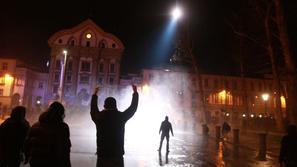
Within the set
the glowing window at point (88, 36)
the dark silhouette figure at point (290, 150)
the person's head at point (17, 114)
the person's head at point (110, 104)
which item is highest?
the glowing window at point (88, 36)

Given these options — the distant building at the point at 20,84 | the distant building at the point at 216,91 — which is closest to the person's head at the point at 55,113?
the distant building at the point at 20,84

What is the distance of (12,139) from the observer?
19.4 ft

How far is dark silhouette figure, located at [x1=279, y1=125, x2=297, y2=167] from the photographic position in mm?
7402

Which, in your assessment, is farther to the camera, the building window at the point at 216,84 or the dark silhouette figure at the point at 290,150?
the building window at the point at 216,84

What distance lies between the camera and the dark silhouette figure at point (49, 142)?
4.14m

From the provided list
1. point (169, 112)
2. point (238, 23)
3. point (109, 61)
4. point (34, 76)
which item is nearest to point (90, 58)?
point (109, 61)

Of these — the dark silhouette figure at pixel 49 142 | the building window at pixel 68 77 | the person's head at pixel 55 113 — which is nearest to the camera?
the dark silhouette figure at pixel 49 142

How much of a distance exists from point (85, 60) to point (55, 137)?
6488 cm

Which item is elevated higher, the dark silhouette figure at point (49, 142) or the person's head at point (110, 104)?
the person's head at point (110, 104)

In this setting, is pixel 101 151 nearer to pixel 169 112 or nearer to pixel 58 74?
pixel 169 112

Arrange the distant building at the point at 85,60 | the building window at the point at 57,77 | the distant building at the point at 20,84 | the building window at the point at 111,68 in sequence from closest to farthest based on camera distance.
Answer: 1. the distant building at the point at 20,84
2. the building window at the point at 57,77
3. the distant building at the point at 85,60
4. the building window at the point at 111,68

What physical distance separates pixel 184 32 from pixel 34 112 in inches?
833

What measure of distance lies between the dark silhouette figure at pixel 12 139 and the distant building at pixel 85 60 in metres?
59.0

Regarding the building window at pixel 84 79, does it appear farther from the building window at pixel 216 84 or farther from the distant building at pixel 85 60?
the building window at pixel 216 84
